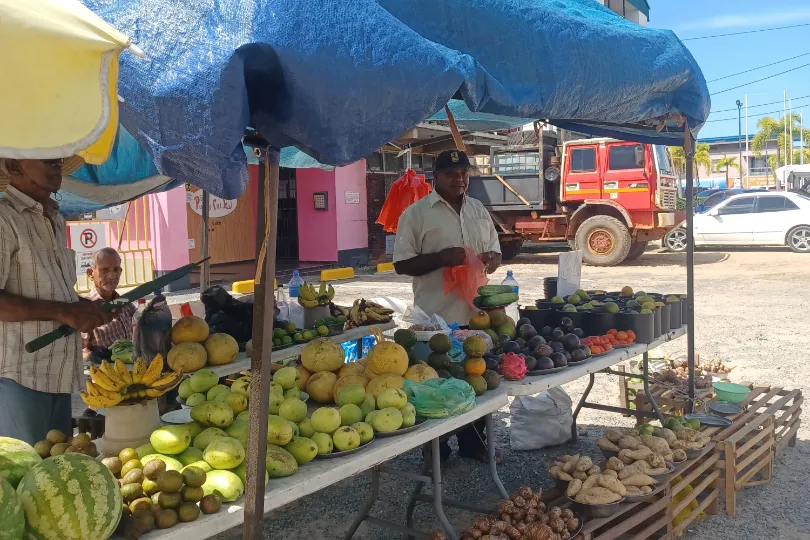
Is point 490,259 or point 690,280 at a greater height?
point 490,259

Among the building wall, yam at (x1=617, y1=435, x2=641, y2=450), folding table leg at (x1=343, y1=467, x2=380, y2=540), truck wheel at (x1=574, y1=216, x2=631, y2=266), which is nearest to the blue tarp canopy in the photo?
folding table leg at (x1=343, y1=467, x2=380, y2=540)

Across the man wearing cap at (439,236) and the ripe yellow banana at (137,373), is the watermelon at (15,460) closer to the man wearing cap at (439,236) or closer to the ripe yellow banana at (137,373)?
the ripe yellow banana at (137,373)

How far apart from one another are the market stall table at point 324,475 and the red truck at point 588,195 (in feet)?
39.9

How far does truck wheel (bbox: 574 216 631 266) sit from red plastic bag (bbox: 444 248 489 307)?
11.5 metres

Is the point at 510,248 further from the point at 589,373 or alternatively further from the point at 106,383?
the point at 106,383

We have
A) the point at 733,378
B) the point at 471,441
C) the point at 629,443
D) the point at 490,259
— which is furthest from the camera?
the point at 733,378

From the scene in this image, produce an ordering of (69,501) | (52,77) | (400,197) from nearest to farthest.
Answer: (52,77) → (69,501) → (400,197)

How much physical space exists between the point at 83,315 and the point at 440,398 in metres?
1.57

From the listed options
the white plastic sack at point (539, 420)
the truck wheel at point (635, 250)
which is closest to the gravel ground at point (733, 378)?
the white plastic sack at point (539, 420)

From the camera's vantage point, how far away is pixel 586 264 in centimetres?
1648

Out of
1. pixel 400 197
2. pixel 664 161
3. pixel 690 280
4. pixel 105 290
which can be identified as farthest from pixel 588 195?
pixel 105 290

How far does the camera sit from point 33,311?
2.81 meters

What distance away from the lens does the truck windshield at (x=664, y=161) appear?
599 inches

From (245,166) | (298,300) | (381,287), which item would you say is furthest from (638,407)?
(381,287)
